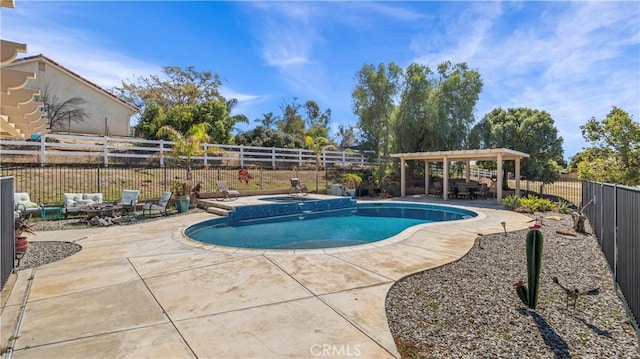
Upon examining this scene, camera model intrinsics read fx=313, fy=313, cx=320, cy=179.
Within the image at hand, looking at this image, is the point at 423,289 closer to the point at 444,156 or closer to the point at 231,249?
the point at 231,249

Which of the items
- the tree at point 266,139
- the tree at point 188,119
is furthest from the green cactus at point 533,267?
the tree at point 266,139

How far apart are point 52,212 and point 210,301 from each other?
925 centimetres

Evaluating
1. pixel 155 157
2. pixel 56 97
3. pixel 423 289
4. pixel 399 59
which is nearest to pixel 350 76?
pixel 399 59

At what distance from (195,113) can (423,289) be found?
22189 mm

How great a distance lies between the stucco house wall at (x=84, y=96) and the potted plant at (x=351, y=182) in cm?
1593

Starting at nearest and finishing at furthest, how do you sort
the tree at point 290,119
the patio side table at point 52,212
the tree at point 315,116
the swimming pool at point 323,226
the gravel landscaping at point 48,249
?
the gravel landscaping at point 48,249 < the swimming pool at point 323,226 < the patio side table at point 52,212 < the tree at point 290,119 < the tree at point 315,116

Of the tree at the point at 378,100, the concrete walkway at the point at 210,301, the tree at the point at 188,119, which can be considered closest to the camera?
the concrete walkway at the point at 210,301

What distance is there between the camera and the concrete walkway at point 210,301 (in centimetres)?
269

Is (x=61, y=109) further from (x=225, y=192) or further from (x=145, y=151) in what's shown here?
(x=225, y=192)

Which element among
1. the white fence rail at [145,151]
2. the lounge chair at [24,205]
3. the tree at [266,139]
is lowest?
the lounge chair at [24,205]

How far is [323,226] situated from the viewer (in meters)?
9.99

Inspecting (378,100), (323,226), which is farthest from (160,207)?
(378,100)

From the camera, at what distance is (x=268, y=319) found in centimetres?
316

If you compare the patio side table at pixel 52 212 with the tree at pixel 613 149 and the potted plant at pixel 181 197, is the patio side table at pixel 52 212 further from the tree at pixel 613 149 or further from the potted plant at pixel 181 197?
the tree at pixel 613 149
